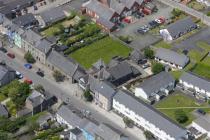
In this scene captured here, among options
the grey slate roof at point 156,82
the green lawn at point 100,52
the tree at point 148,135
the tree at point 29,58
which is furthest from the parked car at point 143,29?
the tree at point 148,135

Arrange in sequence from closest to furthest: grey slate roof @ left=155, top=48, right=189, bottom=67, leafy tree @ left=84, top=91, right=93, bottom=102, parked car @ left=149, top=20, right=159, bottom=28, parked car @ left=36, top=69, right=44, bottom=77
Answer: leafy tree @ left=84, top=91, right=93, bottom=102
parked car @ left=36, top=69, right=44, bottom=77
grey slate roof @ left=155, top=48, right=189, bottom=67
parked car @ left=149, top=20, right=159, bottom=28

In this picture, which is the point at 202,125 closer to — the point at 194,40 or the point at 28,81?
the point at 194,40

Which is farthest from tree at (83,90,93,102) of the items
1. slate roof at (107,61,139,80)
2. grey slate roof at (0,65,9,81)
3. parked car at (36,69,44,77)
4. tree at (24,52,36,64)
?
tree at (24,52,36,64)

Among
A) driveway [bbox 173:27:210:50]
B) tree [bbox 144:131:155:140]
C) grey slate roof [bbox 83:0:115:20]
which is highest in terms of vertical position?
grey slate roof [bbox 83:0:115:20]

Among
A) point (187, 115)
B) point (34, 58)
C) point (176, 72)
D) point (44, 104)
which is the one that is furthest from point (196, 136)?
point (34, 58)

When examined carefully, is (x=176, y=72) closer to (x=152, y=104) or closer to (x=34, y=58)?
(x=152, y=104)

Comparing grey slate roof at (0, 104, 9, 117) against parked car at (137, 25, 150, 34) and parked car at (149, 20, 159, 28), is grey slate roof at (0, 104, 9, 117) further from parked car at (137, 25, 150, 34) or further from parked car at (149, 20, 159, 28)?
parked car at (149, 20, 159, 28)
